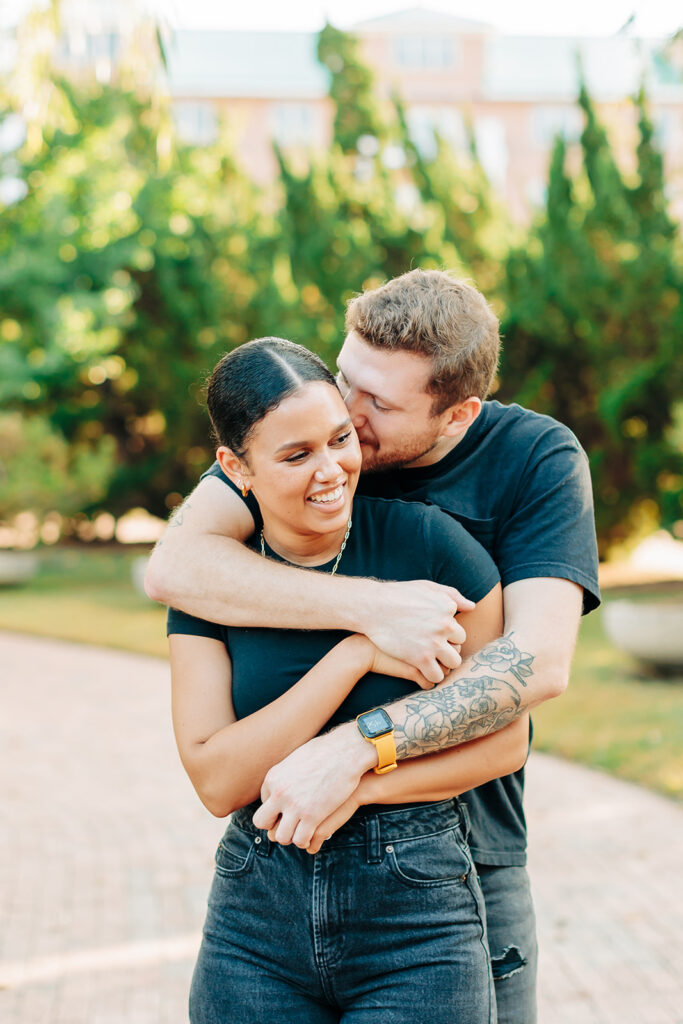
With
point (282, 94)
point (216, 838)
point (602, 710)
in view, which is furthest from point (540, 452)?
point (282, 94)

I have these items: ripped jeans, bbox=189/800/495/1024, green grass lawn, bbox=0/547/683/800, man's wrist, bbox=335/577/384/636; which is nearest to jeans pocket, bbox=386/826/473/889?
ripped jeans, bbox=189/800/495/1024

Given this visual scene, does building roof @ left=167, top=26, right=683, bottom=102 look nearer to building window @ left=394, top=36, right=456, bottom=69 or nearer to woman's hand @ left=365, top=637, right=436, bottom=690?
building window @ left=394, top=36, right=456, bottom=69

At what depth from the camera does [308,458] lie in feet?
6.25

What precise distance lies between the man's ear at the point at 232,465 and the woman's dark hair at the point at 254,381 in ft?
0.07

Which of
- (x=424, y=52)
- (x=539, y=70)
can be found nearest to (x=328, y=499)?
(x=424, y=52)

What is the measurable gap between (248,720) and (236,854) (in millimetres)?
260

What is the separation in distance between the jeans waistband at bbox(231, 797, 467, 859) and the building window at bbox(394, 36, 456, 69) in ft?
173

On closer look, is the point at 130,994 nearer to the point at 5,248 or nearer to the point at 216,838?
the point at 216,838

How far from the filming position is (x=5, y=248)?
17297mm

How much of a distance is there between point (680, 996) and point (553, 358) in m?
11.6

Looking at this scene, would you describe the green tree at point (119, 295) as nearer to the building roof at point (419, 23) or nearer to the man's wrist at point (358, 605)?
the man's wrist at point (358, 605)

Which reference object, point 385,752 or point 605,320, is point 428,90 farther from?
point 385,752

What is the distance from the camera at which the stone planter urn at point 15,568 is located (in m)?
17.5

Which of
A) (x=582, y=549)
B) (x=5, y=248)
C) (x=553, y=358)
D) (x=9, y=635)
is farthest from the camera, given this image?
(x=5, y=248)
